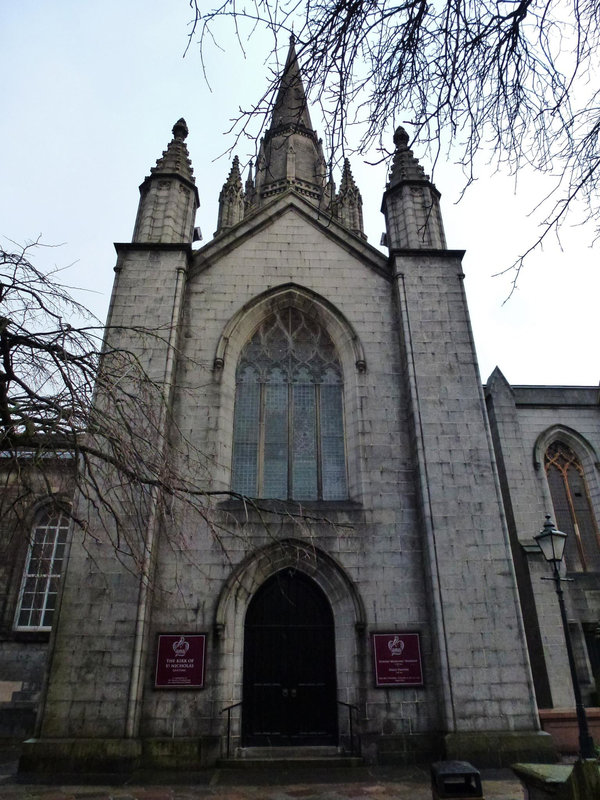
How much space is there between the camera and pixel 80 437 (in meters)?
6.60

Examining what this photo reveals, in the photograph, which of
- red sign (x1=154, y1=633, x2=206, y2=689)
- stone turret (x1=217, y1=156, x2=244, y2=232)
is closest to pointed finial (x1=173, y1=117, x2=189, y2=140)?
stone turret (x1=217, y1=156, x2=244, y2=232)

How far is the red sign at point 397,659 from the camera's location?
9.20 meters

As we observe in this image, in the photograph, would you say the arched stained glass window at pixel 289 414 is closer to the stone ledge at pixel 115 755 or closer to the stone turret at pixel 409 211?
the stone turret at pixel 409 211

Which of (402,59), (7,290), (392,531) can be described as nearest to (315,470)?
(392,531)

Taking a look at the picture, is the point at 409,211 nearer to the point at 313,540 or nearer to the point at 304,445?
the point at 304,445

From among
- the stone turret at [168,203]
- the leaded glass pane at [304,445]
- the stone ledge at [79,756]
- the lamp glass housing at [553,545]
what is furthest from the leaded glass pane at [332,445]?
the stone ledge at [79,756]

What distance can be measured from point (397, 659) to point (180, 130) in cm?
1463

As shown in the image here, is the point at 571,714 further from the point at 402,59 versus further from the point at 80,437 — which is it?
the point at 402,59

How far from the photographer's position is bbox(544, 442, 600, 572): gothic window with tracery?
14781mm

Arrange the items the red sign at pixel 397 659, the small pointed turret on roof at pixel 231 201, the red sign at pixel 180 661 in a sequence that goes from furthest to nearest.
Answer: the small pointed turret on roof at pixel 231 201, the red sign at pixel 397 659, the red sign at pixel 180 661

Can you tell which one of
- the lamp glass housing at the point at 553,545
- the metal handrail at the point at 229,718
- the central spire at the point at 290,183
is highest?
the central spire at the point at 290,183

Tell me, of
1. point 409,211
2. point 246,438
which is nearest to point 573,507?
point 409,211

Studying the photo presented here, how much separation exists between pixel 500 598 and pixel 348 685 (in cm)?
306

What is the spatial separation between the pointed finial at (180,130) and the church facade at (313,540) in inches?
27.8
